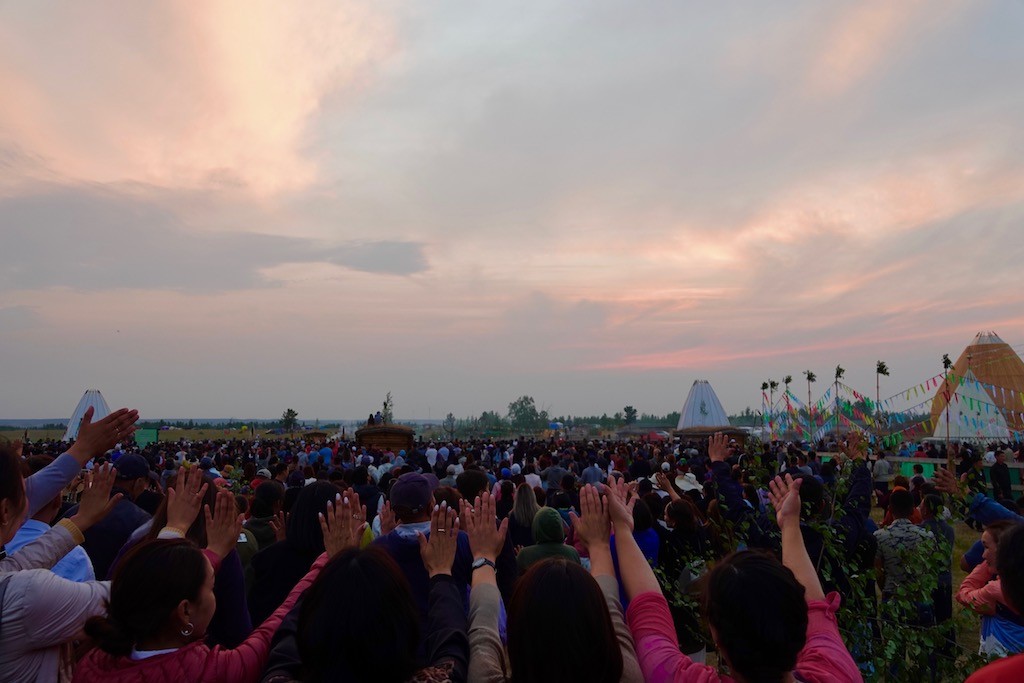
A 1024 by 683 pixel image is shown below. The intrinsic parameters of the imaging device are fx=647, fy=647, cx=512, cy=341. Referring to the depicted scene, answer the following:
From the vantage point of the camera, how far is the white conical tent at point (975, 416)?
147 ft

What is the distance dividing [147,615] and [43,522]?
70.5 inches

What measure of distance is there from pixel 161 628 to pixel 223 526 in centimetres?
80

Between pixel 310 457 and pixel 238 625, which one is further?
pixel 310 457

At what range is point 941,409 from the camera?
202 feet

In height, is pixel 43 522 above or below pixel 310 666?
above

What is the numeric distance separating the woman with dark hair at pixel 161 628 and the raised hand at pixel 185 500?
29.9 inches

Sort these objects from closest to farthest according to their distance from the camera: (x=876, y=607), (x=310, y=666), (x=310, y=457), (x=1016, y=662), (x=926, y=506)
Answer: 1. (x=1016, y=662)
2. (x=310, y=666)
3. (x=876, y=607)
4. (x=926, y=506)
5. (x=310, y=457)

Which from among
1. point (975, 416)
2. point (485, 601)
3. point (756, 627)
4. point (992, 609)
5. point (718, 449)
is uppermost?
point (718, 449)

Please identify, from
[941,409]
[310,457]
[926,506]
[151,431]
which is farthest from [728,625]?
[941,409]

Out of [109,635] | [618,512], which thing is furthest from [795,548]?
[109,635]

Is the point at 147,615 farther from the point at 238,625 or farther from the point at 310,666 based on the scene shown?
the point at 238,625

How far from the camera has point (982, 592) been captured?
3.68 metres

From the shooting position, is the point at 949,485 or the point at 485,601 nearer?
the point at 485,601

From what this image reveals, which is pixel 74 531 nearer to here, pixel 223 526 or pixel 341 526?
pixel 223 526
